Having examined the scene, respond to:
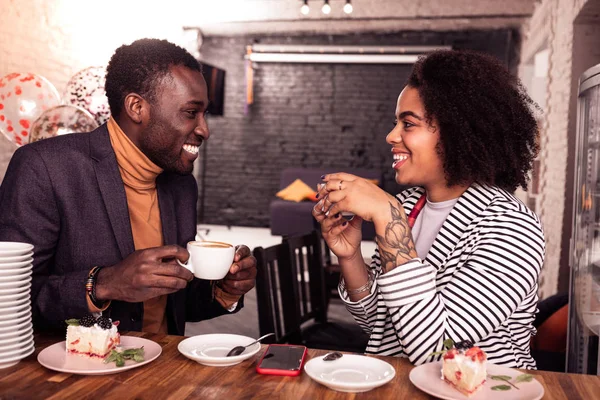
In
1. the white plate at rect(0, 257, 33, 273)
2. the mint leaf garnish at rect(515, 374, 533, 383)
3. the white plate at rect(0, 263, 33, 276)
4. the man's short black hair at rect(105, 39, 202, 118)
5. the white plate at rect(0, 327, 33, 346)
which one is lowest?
the mint leaf garnish at rect(515, 374, 533, 383)

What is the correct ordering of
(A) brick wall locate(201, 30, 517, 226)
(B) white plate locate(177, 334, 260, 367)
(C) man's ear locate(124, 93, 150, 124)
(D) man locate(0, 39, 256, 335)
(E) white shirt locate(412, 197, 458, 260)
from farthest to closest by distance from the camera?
(A) brick wall locate(201, 30, 517, 226) → (C) man's ear locate(124, 93, 150, 124) → (E) white shirt locate(412, 197, 458, 260) → (D) man locate(0, 39, 256, 335) → (B) white plate locate(177, 334, 260, 367)

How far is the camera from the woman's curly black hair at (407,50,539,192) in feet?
4.44

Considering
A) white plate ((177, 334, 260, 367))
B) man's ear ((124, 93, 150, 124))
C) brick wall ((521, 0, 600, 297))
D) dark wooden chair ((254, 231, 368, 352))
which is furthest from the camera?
brick wall ((521, 0, 600, 297))

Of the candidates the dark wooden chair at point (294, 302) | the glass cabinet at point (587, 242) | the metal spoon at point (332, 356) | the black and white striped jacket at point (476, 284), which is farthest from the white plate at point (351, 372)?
the glass cabinet at point (587, 242)

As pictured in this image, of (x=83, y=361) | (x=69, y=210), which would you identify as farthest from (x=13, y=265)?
(x=69, y=210)

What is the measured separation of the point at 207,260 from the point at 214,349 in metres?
0.18

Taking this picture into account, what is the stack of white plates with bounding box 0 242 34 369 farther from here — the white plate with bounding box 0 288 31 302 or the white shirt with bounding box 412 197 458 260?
the white shirt with bounding box 412 197 458 260

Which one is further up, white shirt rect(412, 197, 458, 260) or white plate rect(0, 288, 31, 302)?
white shirt rect(412, 197, 458, 260)

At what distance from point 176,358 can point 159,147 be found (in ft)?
2.35

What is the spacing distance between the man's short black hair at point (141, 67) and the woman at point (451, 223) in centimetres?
64

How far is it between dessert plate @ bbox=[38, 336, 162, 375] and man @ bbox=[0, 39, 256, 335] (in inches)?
4.9

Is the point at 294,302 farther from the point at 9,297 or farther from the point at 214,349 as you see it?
the point at 9,297

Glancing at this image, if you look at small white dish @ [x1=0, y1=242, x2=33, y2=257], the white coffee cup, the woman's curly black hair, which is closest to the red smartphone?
the white coffee cup

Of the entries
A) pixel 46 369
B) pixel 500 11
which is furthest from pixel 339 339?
pixel 500 11
